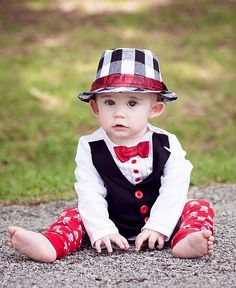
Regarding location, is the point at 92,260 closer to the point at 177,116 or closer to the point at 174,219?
the point at 174,219

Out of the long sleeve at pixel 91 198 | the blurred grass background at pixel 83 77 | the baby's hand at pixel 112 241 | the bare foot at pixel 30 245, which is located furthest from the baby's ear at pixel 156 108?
the blurred grass background at pixel 83 77

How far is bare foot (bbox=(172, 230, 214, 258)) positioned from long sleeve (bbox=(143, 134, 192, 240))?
20 cm

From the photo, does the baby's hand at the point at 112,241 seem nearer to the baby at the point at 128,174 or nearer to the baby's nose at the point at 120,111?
the baby at the point at 128,174

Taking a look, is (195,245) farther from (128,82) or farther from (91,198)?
(128,82)

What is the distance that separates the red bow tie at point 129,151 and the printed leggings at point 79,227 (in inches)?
14.8

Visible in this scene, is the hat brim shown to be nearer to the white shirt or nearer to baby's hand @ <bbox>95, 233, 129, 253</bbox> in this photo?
the white shirt

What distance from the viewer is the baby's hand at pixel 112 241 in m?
3.27

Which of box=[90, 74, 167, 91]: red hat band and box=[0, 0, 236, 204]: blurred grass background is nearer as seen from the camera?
box=[90, 74, 167, 91]: red hat band

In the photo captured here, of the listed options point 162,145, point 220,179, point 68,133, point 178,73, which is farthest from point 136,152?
point 178,73

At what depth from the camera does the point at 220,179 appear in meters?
5.57

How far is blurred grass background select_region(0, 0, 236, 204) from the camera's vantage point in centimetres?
620

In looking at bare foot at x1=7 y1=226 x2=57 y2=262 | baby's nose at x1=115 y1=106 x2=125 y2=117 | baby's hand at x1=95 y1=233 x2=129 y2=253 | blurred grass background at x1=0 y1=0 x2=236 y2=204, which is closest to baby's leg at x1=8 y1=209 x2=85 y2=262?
bare foot at x1=7 y1=226 x2=57 y2=262

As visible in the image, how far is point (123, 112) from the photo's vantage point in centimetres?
332

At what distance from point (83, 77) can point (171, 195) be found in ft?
18.7
